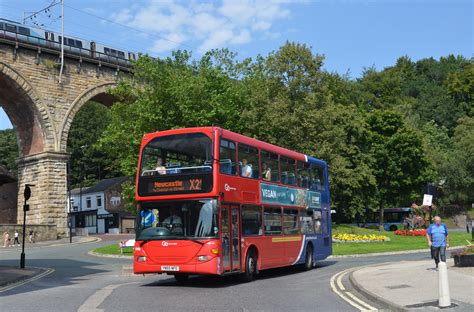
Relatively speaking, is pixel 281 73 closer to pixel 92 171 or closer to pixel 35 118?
pixel 35 118

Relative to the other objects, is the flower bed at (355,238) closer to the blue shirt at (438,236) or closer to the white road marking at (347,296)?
the blue shirt at (438,236)

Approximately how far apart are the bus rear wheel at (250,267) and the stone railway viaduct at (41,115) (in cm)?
3331

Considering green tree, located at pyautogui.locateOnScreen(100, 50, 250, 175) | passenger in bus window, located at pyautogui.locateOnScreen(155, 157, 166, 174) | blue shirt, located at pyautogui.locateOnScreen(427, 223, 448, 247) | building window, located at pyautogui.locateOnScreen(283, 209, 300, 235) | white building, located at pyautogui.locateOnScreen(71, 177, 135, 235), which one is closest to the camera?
passenger in bus window, located at pyautogui.locateOnScreen(155, 157, 166, 174)

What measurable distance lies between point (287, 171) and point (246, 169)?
3110mm

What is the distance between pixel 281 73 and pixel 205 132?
29106 mm

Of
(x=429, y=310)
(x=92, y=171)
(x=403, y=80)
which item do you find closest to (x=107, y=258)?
(x=429, y=310)

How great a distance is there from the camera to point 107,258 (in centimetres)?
3052

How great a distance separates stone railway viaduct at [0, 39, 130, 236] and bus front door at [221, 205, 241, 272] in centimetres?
3405

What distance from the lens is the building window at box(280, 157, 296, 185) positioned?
18875 millimetres

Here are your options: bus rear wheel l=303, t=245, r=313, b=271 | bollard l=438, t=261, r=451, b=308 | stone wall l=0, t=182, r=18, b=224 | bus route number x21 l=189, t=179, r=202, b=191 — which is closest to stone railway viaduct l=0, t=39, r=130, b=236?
stone wall l=0, t=182, r=18, b=224

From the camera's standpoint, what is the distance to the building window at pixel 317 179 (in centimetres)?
2153

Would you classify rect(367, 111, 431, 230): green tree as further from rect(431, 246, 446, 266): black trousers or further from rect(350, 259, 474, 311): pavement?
rect(350, 259, 474, 311): pavement

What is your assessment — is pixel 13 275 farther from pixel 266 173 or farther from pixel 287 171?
pixel 287 171

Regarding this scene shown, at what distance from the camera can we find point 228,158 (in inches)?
614
